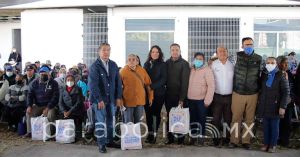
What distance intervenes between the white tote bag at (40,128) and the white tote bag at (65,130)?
0.95 feet

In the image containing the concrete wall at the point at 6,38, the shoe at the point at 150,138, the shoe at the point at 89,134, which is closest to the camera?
the shoe at the point at 150,138

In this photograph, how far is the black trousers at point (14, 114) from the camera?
9.48m

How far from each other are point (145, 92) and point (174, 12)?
24.1ft

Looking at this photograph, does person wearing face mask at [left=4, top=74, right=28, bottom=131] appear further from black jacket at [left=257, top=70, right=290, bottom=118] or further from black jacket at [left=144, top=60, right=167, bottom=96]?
black jacket at [left=257, top=70, right=290, bottom=118]

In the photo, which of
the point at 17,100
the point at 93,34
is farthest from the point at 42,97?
the point at 93,34

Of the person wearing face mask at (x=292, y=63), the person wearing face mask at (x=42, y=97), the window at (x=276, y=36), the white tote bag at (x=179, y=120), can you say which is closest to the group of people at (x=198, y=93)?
the white tote bag at (x=179, y=120)

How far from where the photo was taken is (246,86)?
7.60m

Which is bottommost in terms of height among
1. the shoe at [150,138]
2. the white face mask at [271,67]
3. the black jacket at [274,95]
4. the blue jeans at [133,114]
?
the shoe at [150,138]

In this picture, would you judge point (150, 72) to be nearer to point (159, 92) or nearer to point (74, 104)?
point (159, 92)

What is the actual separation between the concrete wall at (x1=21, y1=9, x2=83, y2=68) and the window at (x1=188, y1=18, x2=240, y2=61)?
12.6 feet

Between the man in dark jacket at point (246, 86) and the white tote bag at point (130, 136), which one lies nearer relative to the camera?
the man in dark jacket at point (246, 86)

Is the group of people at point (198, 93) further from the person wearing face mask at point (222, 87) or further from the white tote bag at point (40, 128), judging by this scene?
the white tote bag at point (40, 128)

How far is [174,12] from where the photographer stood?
14797 millimetres

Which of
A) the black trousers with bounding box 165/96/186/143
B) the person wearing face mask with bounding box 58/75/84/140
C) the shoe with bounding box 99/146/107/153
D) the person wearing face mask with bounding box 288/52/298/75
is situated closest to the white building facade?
the person wearing face mask with bounding box 288/52/298/75
